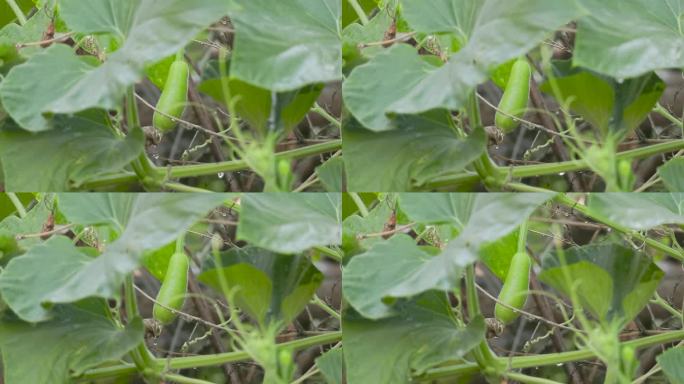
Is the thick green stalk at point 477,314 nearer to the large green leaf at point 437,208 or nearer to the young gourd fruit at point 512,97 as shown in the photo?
the large green leaf at point 437,208

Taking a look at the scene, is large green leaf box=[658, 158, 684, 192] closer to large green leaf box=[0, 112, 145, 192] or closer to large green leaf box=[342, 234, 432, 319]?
large green leaf box=[342, 234, 432, 319]

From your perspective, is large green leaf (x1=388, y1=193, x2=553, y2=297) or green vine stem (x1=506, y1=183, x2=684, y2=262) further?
green vine stem (x1=506, y1=183, x2=684, y2=262)

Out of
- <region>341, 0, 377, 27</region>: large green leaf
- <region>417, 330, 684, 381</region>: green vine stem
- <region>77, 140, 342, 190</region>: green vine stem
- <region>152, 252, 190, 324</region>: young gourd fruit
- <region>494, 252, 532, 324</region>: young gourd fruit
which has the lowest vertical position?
<region>417, 330, 684, 381</region>: green vine stem

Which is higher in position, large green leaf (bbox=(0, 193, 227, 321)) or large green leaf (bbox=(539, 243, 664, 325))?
large green leaf (bbox=(0, 193, 227, 321))

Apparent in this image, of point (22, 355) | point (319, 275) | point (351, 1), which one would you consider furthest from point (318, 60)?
point (22, 355)

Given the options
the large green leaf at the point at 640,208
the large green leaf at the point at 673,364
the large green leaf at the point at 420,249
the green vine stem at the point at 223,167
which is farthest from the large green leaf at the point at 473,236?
the large green leaf at the point at 673,364

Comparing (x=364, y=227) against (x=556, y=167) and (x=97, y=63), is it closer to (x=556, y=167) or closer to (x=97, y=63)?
(x=556, y=167)

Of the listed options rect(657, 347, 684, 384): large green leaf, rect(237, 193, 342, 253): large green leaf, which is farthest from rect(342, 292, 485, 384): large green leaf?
rect(657, 347, 684, 384): large green leaf

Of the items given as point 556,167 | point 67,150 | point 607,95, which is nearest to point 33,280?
point 67,150
